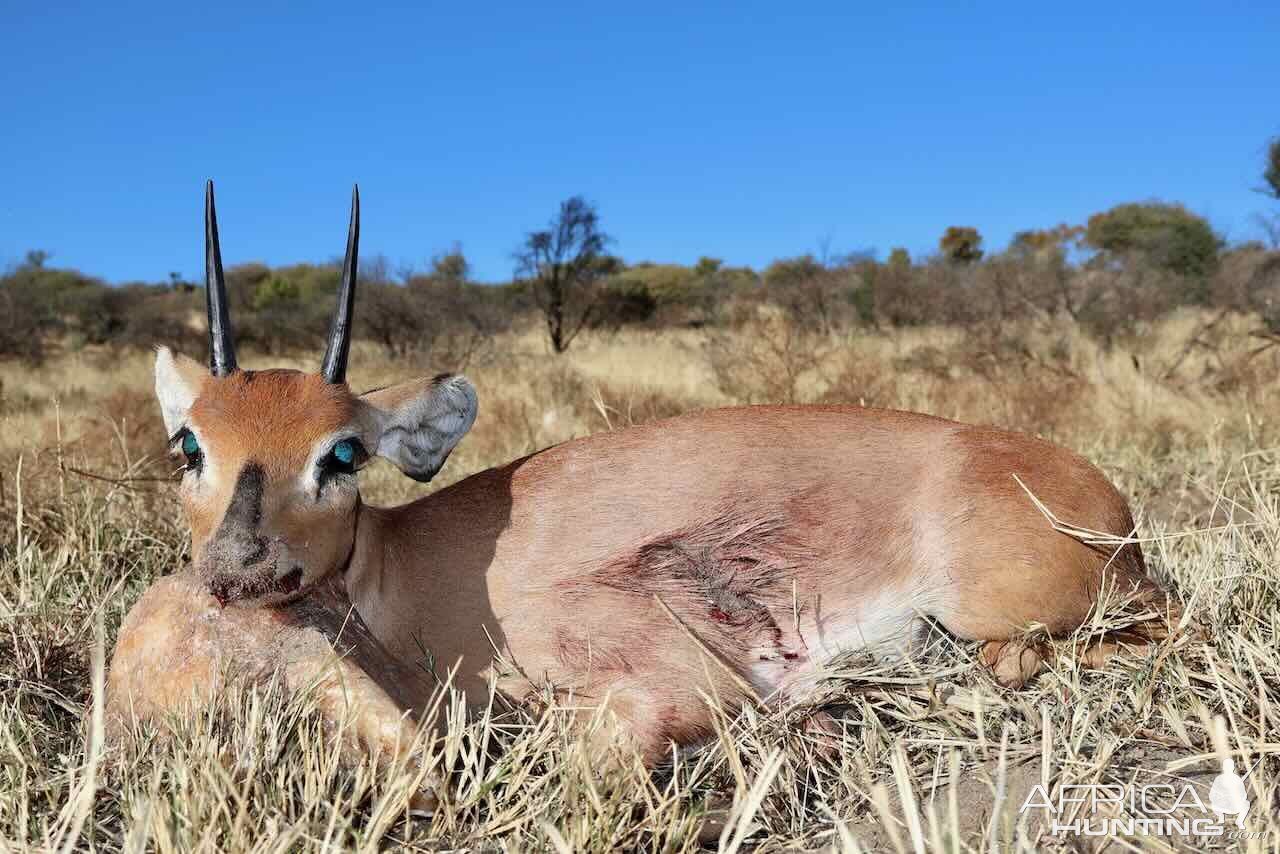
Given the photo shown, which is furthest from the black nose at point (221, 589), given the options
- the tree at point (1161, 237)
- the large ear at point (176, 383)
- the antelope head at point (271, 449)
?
the tree at point (1161, 237)

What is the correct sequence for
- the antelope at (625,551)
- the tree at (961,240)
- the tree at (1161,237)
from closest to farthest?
the antelope at (625,551), the tree at (1161,237), the tree at (961,240)

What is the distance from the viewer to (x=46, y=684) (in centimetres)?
365

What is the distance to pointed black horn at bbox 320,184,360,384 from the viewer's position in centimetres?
335

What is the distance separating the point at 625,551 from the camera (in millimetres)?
3516

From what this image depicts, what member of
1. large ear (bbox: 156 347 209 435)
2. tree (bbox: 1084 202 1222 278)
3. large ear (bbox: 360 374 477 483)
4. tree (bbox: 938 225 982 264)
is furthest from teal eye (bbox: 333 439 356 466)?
tree (bbox: 938 225 982 264)

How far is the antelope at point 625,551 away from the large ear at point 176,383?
1cm

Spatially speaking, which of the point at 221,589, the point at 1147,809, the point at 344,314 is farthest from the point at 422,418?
the point at 1147,809

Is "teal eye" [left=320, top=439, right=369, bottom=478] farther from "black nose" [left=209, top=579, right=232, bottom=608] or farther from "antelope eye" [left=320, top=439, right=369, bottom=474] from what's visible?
"black nose" [left=209, top=579, right=232, bottom=608]

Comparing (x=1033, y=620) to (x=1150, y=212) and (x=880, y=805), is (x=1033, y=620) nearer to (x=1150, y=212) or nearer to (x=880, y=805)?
(x=880, y=805)

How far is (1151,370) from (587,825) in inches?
446

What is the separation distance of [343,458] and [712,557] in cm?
133

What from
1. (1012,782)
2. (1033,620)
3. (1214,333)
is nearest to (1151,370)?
(1214,333)

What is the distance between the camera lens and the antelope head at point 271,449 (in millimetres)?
2764

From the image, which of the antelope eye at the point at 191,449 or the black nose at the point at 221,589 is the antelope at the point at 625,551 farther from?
the black nose at the point at 221,589
